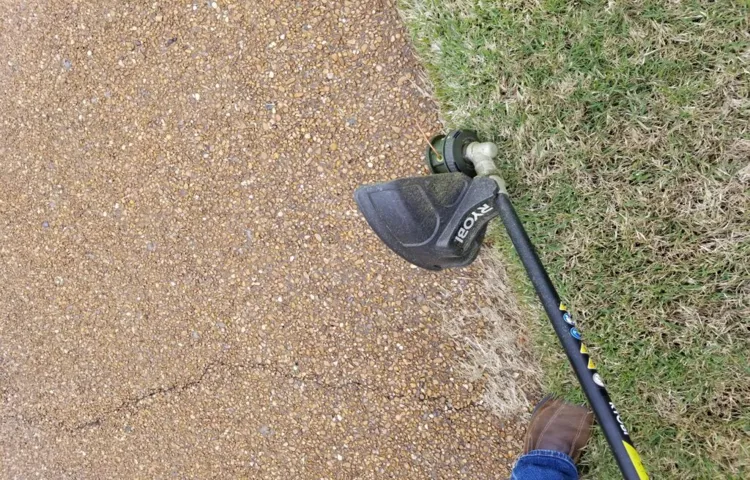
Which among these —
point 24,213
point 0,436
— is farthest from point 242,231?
point 0,436

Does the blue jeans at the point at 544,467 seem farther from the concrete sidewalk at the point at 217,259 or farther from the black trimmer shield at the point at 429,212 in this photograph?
the black trimmer shield at the point at 429,212

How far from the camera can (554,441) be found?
260 cm

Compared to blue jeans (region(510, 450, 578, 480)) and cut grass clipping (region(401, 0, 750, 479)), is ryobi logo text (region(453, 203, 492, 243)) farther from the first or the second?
blue jeans (region(510, 450, 578, 480))

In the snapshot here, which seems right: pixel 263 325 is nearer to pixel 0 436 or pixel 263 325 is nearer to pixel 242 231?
pixel 242 231

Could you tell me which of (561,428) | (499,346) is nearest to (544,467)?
(561,428)

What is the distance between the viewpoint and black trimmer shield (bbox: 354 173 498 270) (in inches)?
84.0

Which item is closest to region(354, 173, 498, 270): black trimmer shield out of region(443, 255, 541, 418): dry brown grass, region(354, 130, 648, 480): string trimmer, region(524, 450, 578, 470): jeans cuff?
region(354, 130, 648, 480): string trimmer

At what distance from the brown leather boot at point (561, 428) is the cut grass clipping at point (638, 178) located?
0.07 metres

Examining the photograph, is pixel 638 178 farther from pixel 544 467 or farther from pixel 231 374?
pixel 231 374

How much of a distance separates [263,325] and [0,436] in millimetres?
2217

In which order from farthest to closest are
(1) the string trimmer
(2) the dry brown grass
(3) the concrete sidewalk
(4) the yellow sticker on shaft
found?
(3) the concrete sidewalk, (2) the dry brown grass, (1) the string trimmer, (4) the yellow sticker on shaft

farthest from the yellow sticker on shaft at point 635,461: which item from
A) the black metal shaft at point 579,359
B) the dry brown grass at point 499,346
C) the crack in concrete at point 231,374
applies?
the crack in concrete at point 231,374

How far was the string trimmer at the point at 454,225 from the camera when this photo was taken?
205cm

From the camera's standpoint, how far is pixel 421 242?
7.07 feet
